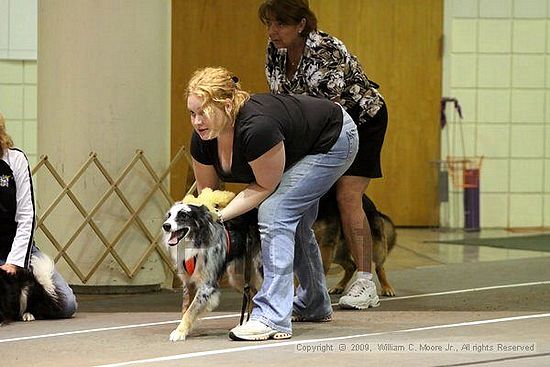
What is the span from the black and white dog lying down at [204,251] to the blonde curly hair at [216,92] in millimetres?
331

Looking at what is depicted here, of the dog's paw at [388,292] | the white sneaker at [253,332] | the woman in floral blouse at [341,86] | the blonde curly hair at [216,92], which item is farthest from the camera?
the dog's paw at [388,292]

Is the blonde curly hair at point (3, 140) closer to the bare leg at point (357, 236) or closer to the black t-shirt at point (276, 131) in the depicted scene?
the black t-shirt at point (276, 131)

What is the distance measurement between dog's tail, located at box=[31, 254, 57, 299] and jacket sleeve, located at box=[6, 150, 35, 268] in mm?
97

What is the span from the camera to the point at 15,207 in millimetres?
4551

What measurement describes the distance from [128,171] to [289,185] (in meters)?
2.01

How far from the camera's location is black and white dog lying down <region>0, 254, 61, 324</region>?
4.57m

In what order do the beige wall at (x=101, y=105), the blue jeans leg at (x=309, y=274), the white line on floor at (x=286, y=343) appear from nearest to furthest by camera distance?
1. the white line on floor at (x=286, y=343)
2. the blue jeans leg at (x=309, y=274)
3. the beige wall at (x=101, y=105)

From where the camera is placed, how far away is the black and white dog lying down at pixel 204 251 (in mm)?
3926

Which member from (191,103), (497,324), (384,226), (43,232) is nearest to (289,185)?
(191,103)

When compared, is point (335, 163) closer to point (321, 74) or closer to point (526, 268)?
point (321, 74)

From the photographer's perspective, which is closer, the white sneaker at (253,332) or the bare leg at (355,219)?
the white sneaker at (253,332)

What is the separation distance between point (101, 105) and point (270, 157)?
2.17m

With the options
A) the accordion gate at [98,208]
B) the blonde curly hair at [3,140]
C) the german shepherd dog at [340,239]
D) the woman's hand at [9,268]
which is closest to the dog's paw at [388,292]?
the german shepherd dog at [340,239]

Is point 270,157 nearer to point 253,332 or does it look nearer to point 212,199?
point 212,199
